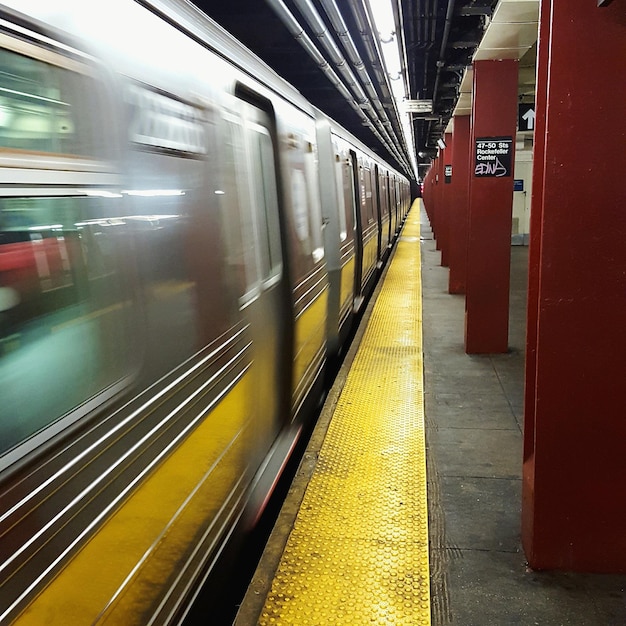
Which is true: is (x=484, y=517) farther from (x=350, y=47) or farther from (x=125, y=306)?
(x=350, y=47)

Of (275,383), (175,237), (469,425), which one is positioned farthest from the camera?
(469,425)

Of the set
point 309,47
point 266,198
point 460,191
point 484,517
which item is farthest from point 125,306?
point 460,191

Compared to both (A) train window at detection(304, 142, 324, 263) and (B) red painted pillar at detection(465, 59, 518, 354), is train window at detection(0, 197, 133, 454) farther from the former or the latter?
(B) red painted pillar at detection(465, 59, 518, 354)

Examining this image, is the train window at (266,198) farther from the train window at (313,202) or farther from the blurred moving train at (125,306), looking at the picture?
the train window at (313,202)

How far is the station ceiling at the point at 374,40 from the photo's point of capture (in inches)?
205

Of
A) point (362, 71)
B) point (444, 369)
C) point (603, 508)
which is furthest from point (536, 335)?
point (362, 71)

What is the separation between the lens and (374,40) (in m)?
6.25

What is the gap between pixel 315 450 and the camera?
373cm

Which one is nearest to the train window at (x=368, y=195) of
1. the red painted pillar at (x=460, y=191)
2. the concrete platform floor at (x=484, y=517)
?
the red painted pillar at (x=460, y=191)

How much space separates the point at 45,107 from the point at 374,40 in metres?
5.40

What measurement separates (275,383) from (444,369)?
2929 millimetres

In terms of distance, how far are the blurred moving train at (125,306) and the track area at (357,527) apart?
0.89 ft

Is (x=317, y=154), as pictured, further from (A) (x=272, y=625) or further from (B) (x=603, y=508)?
(A) (x=272, y=625)

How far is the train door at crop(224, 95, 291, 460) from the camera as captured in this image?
291 cm
